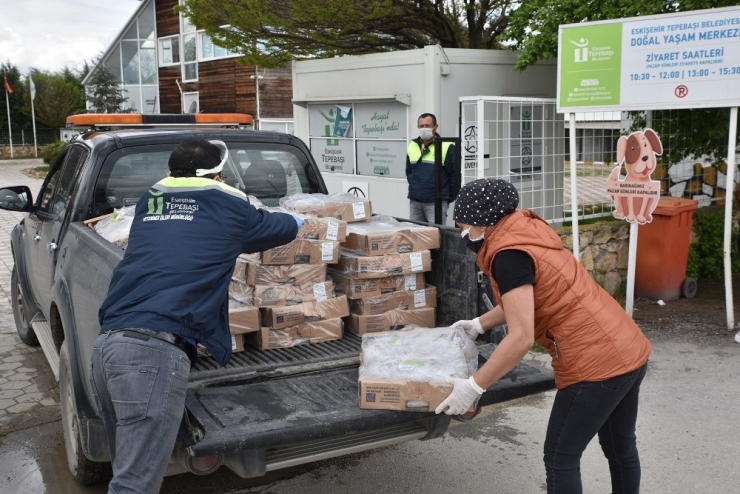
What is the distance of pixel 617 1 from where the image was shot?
28.3 feet

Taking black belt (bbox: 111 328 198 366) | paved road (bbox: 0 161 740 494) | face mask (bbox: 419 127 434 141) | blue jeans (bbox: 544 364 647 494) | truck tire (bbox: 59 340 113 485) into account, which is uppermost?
face mask (bbox: 419 127 434 141)

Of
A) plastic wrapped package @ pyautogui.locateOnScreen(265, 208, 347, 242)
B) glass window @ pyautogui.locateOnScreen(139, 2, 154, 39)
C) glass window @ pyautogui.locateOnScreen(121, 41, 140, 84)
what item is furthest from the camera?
glass window @ pyautogui.locateOnScreen(121, 41, 140, 84)

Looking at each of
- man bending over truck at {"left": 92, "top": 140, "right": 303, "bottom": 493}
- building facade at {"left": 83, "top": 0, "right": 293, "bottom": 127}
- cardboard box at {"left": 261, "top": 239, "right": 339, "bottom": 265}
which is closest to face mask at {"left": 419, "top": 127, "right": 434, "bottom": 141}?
cardboard box at {"left": 261, "top": 239, "right": 339, "bottom": 265}

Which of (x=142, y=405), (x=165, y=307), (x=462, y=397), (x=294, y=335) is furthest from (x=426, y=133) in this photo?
(x=142, y=405)

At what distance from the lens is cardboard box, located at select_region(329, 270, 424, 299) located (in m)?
4.48

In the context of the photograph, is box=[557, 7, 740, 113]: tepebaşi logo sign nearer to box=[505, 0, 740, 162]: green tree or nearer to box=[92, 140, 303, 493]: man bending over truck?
box=[505, 0, 740, 162]: green tree

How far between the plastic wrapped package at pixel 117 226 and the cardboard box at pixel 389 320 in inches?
52.8

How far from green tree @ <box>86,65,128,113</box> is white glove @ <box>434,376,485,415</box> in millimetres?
32032

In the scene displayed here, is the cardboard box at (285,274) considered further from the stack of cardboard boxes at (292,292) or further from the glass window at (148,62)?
the glass window at (148,62)

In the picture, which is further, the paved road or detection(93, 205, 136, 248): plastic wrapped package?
the paved road

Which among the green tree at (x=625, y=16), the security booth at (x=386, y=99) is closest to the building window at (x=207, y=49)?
the security booth at (x=386, y=99)

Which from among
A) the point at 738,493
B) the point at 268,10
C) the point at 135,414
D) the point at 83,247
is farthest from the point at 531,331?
the point at 268,10

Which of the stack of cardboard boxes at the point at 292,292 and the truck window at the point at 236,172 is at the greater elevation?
the truck window at the point at 236,172

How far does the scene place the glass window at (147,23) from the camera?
1351 inches
